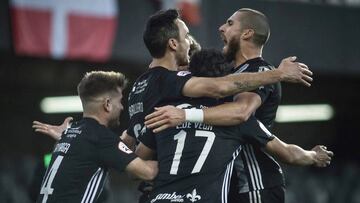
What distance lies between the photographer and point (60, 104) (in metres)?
19.2

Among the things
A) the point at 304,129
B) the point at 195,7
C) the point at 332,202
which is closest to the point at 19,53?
the point at 195,7

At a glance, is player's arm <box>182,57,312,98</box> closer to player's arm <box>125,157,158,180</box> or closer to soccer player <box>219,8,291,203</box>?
soccer player <box>219,8,291,203</box>

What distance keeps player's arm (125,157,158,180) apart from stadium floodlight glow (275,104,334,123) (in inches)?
588

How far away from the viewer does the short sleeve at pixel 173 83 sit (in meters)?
6.56

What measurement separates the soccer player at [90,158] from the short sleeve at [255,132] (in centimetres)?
72

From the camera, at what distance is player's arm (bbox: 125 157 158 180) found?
663 cm

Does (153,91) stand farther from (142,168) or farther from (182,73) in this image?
(142,168)

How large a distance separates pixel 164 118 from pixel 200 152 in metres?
0.42

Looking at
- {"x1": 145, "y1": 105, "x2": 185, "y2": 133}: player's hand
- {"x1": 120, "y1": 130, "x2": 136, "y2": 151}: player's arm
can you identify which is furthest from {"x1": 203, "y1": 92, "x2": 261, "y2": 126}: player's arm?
{"x1": 120, "y1": 130, "x2": 136, "y2": 151}: player's arm

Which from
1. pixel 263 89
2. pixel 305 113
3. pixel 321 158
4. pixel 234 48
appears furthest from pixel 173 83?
pixel 305 113

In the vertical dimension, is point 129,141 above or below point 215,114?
below

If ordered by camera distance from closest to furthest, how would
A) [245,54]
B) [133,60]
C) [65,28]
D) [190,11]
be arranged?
[245,54]
[65,28]
[190,11]
[133,60]

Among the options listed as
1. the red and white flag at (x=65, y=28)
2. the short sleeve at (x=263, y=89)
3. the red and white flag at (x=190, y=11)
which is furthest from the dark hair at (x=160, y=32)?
the red and white flag at (x=190, y=11)

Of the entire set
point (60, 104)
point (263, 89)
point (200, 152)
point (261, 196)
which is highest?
point (263, 89)
